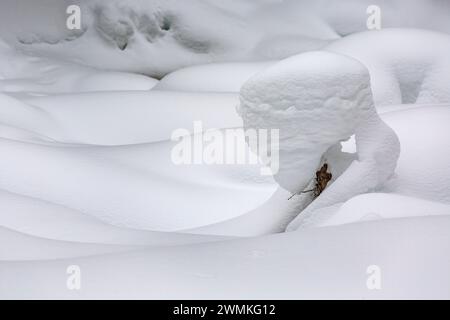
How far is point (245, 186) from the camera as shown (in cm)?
391

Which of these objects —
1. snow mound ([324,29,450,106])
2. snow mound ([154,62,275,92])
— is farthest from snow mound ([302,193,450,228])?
snow mound ([154,62,275,92])

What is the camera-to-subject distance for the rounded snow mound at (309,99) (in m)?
2.85

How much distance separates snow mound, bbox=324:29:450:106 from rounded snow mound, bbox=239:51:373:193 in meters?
2.21

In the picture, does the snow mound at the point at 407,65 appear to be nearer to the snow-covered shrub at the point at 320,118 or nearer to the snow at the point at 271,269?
the snow-covered shrub at the point at 320,118

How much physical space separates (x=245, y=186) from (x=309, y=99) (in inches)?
45.1

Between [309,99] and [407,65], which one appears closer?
[309,99]

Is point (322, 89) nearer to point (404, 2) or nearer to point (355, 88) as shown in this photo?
point (355, 88)

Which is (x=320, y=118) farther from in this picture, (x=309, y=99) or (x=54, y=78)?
(x=54, y=78)

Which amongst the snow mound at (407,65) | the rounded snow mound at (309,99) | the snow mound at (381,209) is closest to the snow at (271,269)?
the snow mound at (381,209)

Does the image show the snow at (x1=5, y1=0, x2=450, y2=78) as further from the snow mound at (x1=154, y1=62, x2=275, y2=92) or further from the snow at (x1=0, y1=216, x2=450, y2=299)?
the snow at (x1=0, y1=216, x2=450, y2=299)

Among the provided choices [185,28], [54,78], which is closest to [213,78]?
[54,78]

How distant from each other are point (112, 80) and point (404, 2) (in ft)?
12.2

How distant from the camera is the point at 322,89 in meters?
2.84

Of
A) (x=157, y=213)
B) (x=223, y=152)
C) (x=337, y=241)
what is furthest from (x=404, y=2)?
(x=337, y=241)
